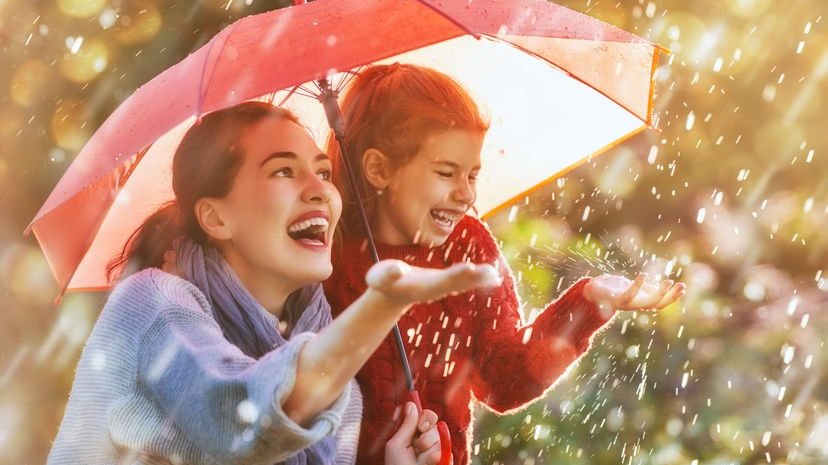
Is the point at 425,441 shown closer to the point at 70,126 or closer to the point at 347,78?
the point at 347,78

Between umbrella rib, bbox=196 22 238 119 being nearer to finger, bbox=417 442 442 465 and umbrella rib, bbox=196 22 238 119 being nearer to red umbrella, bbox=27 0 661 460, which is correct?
red umbrella, bbox=27 0 661 460

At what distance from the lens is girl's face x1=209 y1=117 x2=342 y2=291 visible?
2188 mm

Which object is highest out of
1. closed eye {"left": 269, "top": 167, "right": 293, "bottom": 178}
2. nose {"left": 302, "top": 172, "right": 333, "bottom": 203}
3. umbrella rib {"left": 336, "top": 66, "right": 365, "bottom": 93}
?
umbrella rib {"left": 336, "top": 66, "right": 365, "bottom": 93}

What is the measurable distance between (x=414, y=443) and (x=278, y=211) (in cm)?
59

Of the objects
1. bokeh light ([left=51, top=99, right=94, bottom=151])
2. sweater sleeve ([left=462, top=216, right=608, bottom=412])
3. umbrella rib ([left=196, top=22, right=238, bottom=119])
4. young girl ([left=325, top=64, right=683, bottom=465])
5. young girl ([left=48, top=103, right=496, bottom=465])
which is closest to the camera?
young girl ([left=48, top=103, right=496, bottom=465])

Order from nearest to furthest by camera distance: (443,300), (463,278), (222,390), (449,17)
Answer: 1. (463,278)
2. (222,390)
3. (449,17)
4. (443,300)

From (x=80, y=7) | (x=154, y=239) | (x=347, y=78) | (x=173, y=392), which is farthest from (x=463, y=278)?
(x=80, y=7)

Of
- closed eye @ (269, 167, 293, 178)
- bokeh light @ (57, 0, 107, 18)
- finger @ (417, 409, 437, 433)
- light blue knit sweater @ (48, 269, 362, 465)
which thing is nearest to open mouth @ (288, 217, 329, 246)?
closed eye @ (269, 167, 293, 178)

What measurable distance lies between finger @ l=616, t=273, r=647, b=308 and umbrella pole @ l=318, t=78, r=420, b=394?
507 millimetres

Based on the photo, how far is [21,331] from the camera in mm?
4621

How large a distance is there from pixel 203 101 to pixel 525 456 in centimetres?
256

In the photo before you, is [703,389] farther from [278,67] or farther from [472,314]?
[278,67]

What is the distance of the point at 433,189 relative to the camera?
2.52 meters

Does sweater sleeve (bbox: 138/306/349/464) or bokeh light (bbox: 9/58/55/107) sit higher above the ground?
sweater sleeve (bbox: 138/306/349/464)
